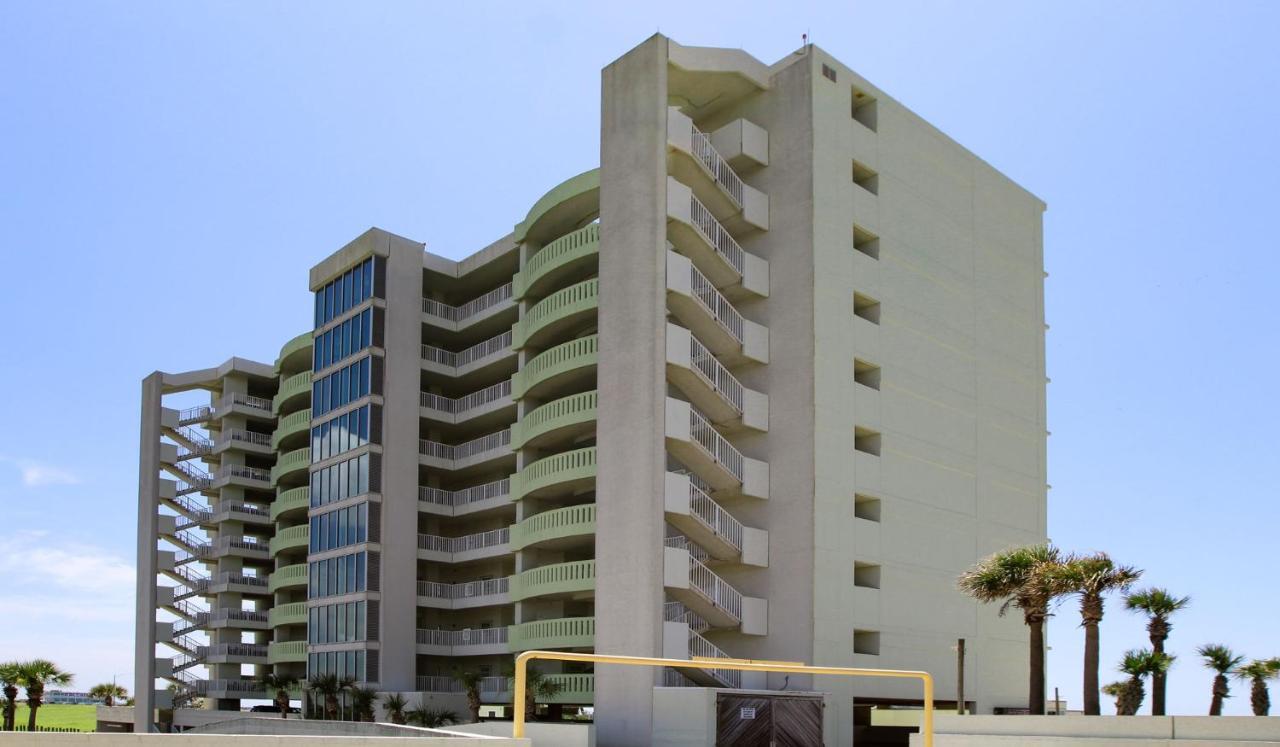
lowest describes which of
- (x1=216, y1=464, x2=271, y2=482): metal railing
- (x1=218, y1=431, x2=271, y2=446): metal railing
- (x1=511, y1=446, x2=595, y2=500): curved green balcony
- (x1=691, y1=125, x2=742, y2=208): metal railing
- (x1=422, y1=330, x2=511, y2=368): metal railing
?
(x1=511, y1=446, x2=595, y2=500): curved green balcony

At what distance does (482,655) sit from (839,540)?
63.7 feet

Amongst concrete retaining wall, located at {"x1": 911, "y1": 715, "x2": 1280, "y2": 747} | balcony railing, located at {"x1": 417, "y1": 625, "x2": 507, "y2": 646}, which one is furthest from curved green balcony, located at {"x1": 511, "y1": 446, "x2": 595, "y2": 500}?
concrete retaining wall, located at {"x1": 911, "y1": 715, "x2": 1280, "y2": 747}

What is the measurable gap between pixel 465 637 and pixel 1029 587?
82.7 feet

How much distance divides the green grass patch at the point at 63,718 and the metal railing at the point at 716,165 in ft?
132

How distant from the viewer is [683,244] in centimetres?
4250

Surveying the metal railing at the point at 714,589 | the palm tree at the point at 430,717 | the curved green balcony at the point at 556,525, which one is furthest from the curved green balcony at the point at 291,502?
the metal railing at the point at 714,589

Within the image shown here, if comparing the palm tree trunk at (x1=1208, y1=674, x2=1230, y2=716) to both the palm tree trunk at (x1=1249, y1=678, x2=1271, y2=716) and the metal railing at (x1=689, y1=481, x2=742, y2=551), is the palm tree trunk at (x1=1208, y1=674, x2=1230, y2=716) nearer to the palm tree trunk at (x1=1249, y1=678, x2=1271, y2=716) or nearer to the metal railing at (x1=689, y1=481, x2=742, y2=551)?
the palm tree trunk at (x1=1249, y1=678, x2=1271, y2=716)

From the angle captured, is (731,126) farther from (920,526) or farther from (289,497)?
(289,497)

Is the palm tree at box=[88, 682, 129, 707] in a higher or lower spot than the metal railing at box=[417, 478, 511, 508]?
lower

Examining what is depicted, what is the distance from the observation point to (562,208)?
50875 millimetres

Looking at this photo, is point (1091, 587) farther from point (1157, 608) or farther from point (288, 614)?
point (288, 614)

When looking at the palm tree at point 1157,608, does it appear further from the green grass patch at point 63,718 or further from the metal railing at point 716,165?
the green grass patch at point 63,718

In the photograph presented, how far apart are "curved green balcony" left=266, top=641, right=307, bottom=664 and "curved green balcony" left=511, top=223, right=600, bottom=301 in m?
20.6

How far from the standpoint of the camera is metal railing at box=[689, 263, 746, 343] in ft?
137
